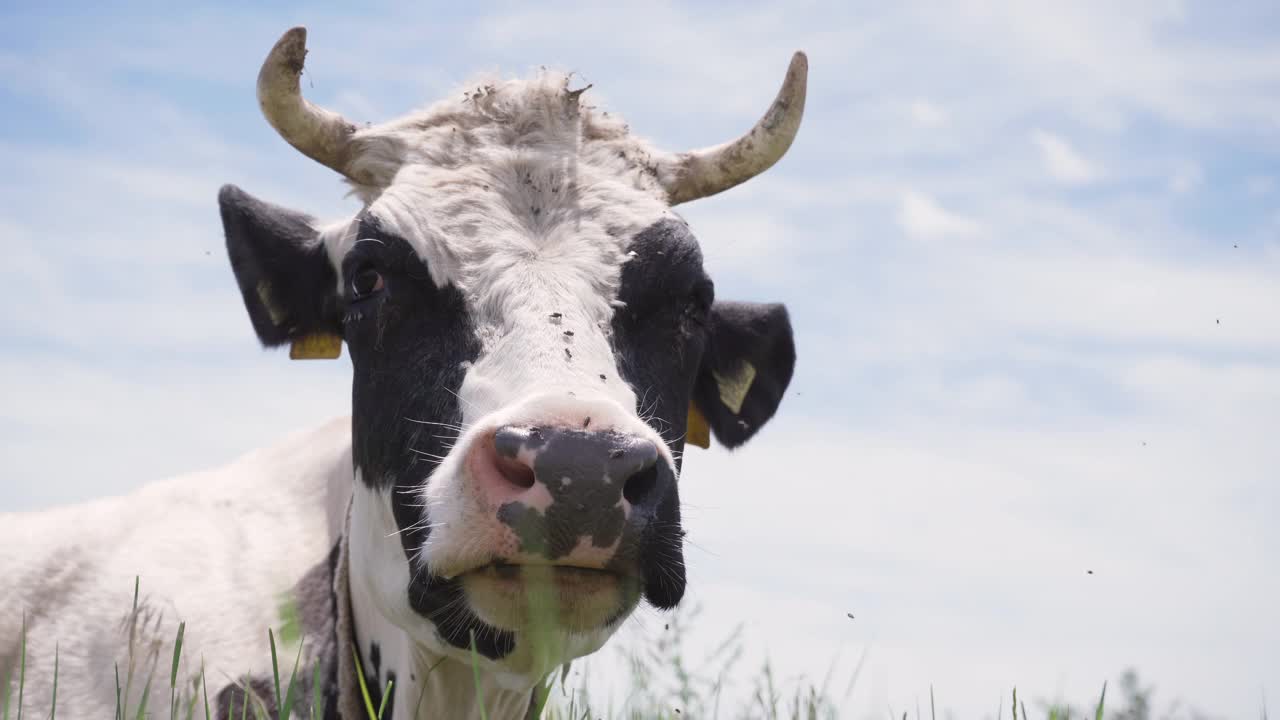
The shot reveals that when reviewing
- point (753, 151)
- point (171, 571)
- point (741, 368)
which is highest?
point (753, 151)

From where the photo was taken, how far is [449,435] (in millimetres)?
3621

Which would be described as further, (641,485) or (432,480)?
(432,480)

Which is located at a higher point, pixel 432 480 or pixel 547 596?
pixel 432 480

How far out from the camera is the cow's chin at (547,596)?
3.16 m

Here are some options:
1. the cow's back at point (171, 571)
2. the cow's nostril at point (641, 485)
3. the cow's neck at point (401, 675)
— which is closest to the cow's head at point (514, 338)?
the cow's nostril at point (641, 485)

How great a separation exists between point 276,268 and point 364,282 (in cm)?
94

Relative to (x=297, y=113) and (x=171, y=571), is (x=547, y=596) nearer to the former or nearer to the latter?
(x=297, y=113)

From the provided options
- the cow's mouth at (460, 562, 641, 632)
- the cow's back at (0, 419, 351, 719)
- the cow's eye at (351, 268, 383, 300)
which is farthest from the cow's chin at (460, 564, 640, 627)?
the cow's back at (0, 419, 351, 719)

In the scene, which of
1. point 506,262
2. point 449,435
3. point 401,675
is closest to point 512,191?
point 506,262

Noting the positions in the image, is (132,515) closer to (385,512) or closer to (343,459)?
(343,459)

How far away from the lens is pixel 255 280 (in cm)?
496

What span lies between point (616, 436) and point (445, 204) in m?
1.40

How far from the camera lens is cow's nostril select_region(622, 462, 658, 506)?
310 cm

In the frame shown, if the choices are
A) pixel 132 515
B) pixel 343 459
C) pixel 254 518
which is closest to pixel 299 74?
pixel 343 459
